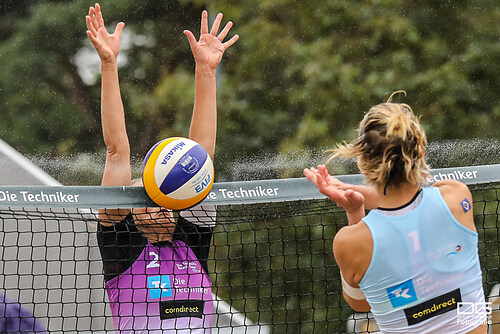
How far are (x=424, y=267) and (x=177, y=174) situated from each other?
114 centimetres

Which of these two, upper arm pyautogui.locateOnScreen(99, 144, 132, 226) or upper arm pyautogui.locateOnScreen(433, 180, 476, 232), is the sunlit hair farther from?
upper arm pyautogui.locateOnScreen(99, 144, 132, 226)

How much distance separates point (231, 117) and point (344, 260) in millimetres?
7394

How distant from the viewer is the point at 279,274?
29.7 feet

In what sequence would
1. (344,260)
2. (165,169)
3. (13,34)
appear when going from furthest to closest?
(13,34) < (165,169) < (344,260)

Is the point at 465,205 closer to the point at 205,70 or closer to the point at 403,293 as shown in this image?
the point at 403,293

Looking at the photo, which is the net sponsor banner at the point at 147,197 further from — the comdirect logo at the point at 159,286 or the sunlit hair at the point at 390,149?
the sunlit hair at the point at 390,149

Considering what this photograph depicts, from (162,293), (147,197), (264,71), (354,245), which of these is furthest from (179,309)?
(264,71)

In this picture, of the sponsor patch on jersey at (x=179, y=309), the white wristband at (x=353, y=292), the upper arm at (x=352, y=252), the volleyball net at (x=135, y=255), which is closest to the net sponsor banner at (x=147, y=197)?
the volleyball net at (x=135, y=255)

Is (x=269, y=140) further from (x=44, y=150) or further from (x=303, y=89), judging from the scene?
(x=44, y=150)

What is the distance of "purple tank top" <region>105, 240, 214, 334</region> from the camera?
3.09 m

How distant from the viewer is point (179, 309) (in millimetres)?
3092

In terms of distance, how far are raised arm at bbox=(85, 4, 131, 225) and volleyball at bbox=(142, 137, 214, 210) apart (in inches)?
5.7

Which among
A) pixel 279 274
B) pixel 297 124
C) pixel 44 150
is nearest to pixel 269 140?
pixel 297 124

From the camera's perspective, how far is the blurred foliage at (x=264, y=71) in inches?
348
